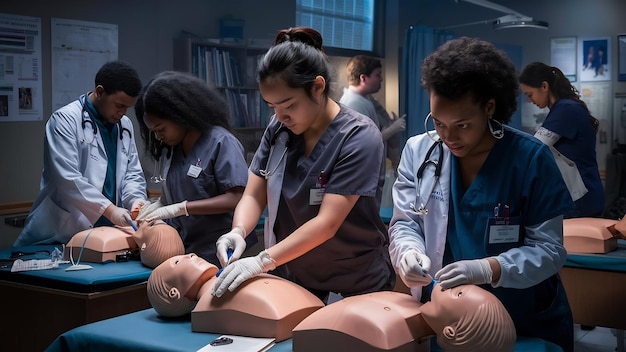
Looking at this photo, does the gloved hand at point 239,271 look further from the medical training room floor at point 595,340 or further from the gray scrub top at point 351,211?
the medical training room floor at point 595,340

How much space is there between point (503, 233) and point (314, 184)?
62 centimetres

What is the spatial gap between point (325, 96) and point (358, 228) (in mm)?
406

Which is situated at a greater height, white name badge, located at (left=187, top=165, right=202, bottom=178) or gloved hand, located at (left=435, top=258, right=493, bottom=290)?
white name badge, located at (left=187, top=165, right=202, bottom=178)

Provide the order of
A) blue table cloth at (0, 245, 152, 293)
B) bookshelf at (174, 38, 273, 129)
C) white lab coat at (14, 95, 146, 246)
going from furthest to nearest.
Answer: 1. bookshelf at (174, 38, 273, 129)
2. white lab coat at (14, 95, 146, 246)
3. blue table cloth at (0, 245, 152, 293)

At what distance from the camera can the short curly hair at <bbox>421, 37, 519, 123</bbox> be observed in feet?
5.56

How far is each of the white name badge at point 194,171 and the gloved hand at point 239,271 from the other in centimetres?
92

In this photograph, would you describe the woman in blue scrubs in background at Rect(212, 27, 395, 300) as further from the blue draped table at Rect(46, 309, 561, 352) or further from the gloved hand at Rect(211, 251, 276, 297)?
the blue draped table at Rect(46, 309, 561, 352)

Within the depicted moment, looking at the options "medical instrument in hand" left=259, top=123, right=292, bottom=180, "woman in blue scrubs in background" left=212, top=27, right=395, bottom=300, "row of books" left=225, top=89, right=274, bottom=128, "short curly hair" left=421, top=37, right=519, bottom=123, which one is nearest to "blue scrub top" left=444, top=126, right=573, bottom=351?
"short curly hair" left=421, top=37, right=519, bottom=123

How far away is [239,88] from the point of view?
507 cm

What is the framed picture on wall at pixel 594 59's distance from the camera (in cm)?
538

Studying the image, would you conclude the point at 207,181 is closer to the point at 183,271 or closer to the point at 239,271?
the point at 183,271

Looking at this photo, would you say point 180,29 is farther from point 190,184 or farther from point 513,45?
point 513,45

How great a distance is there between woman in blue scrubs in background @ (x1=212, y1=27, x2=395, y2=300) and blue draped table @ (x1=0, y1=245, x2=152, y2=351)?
Result: 724 mm

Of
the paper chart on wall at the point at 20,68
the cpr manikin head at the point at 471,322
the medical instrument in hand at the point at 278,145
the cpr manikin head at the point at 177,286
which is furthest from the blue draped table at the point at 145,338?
the paper chart on wall at the point at 20,68
